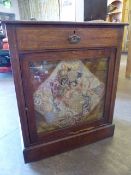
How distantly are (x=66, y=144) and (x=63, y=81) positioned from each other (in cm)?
49

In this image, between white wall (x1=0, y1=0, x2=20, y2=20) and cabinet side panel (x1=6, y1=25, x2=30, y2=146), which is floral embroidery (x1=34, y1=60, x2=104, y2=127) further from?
white wall (x1=0, y1=0, x2=20, y2=20)

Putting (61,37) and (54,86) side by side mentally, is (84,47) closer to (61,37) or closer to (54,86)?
(61,37)

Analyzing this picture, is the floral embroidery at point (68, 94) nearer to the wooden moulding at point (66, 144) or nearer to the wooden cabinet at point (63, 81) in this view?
the wooden cabinet at point (63, 81)

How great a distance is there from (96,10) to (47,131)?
4.20 ft

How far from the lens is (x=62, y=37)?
1.01m

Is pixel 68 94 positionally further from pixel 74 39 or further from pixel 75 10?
pixel 75 10

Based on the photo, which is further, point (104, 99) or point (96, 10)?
point (96, 10)

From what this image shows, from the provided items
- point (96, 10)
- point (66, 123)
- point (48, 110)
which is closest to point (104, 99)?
point (66, 123)

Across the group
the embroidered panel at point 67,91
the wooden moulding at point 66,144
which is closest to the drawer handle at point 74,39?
the embroidered panel at point 67,91

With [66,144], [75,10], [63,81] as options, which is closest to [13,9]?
[75,10]

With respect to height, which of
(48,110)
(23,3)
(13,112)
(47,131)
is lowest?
(13,112)

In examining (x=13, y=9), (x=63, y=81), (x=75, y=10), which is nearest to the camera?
(x=63, y=81)

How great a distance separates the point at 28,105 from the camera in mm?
1088

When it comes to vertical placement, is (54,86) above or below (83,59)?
below
